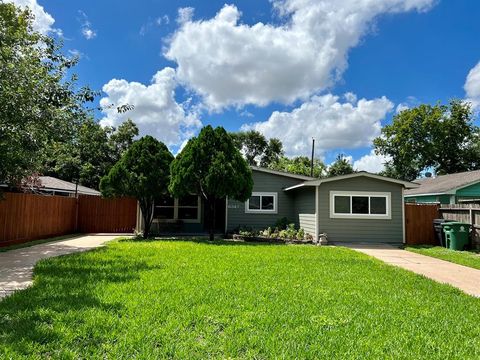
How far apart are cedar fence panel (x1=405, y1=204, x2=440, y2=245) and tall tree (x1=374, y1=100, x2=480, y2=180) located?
24.6 metres

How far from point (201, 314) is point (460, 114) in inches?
1568

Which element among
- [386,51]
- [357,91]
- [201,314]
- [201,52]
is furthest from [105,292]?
[357,91]

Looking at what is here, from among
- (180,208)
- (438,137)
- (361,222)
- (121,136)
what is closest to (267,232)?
(361,222)

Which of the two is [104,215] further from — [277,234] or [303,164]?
[303,164]

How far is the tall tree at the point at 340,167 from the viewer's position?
44.9 metres

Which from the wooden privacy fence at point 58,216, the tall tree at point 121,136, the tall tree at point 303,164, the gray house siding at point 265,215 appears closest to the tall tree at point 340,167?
the tall tree at point 303,164

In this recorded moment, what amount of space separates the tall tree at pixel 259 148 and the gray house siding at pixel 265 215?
29.2m

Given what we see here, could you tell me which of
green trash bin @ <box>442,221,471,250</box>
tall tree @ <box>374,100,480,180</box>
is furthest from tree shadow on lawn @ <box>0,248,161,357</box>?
tall tree @ <box>374,100,480,180</box>

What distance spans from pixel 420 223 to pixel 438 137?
85.0 feet

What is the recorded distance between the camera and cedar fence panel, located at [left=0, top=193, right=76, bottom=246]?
1139 cm

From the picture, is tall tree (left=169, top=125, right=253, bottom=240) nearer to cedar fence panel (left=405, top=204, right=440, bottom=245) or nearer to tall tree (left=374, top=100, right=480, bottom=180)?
cedar fence panel (left=405, top=204, right=440, bottom=245)

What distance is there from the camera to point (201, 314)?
4387mm

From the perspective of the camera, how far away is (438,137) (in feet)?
119

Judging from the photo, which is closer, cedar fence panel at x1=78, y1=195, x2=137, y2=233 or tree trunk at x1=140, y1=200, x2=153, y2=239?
tree trunk at x1=140, y1=200, x2=153, y2=239
